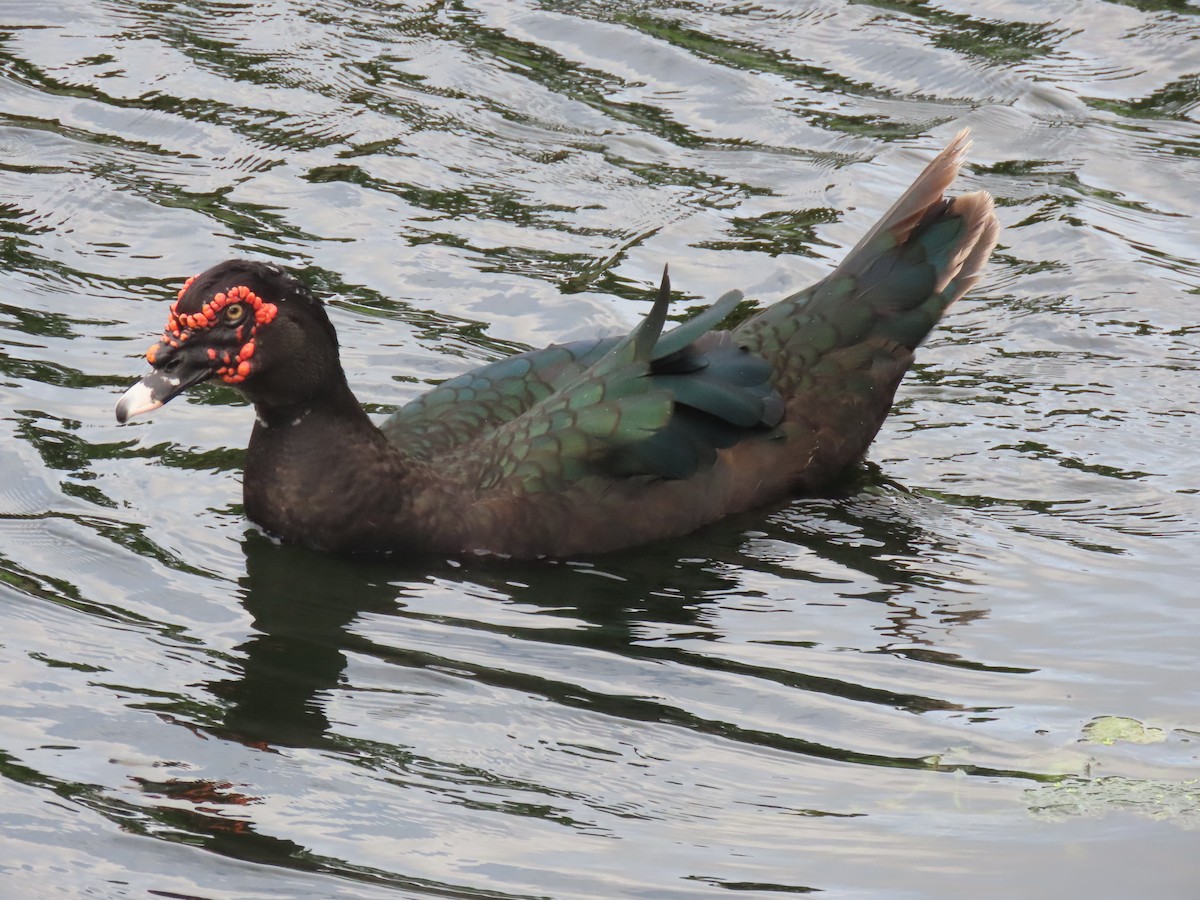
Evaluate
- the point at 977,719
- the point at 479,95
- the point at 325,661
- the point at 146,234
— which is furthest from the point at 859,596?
the point at 479,95

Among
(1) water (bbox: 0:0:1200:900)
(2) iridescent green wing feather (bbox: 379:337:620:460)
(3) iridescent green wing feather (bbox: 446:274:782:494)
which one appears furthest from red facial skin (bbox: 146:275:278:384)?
(3) iridescent green wing feather (bbox: 446:274:782:494)

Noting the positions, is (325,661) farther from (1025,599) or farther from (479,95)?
(479,95)

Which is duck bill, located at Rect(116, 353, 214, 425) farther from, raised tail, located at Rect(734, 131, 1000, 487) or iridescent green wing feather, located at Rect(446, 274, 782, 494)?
raised tail, located at Rect(734, 131, 1000, 487)

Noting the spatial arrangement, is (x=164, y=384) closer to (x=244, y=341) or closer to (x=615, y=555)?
(x=244, y=341)

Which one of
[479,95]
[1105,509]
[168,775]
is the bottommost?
[168,775]

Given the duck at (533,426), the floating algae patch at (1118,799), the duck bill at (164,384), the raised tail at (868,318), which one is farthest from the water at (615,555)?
the duck bill at (164,384)

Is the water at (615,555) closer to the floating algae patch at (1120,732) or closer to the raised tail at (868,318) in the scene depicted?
the floating algae patch at (1120,732)

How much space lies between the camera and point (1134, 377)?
9.56 metres

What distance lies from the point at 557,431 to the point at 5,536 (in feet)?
7.69

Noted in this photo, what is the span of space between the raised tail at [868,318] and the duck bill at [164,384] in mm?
2522

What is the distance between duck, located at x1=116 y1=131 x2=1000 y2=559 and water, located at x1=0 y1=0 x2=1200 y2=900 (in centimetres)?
19

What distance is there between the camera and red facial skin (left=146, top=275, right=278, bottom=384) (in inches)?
298

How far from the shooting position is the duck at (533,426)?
776 cm

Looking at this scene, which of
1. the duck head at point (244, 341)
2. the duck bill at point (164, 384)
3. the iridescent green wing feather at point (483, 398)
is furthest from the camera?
the iridescent green wing feather at point (483, 398)
